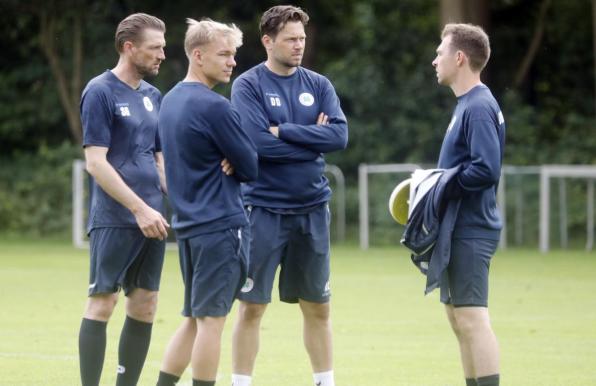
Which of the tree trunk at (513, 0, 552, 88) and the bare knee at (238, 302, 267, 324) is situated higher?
the tree trunk at (513, 0, 552, 88)

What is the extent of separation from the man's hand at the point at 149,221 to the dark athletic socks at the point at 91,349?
73cm

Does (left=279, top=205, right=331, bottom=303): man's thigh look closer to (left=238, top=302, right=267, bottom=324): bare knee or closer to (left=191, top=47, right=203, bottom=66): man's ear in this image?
(left=238, top=302, right=267, bottom=324): bare knee

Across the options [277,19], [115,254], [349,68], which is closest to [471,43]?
[277,19]

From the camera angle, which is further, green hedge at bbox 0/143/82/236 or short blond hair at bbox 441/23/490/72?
green hedge at bbox 0/143/82/236

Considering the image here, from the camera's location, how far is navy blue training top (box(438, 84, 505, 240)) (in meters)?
7.25

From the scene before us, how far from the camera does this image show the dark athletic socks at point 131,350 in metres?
7.94

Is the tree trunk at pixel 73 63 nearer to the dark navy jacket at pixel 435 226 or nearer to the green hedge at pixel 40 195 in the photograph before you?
the green hedge at pixel 40 195

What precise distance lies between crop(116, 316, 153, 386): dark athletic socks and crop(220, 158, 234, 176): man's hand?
142 centimetres

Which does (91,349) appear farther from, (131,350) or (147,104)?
(147,104)

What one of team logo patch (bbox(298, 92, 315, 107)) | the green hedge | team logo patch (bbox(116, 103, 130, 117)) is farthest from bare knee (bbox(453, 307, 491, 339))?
the green hedge

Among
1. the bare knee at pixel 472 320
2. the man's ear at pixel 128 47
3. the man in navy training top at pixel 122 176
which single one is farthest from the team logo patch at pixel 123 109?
the bare knee at pixel 472 320

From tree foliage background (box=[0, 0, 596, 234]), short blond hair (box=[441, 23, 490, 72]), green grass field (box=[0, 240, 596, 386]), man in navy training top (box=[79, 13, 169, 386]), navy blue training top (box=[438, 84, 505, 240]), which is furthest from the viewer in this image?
tree foliage background (box=[0, 0, 596, 234])

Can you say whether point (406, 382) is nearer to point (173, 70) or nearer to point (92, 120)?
point (92, 120)

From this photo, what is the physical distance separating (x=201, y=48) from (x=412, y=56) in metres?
25.9
